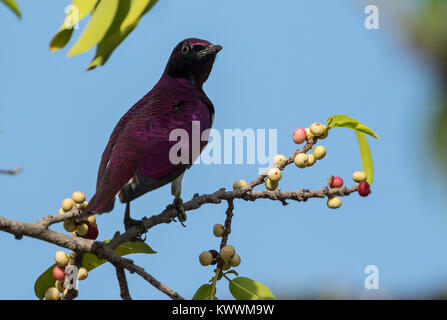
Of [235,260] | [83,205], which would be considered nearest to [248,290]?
[235,260]

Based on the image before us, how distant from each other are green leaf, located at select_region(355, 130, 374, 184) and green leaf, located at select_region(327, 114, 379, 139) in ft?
0.20

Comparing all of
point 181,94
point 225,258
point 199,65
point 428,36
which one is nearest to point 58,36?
point 225,258

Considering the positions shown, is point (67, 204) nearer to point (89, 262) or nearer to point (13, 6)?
point (89, 262)

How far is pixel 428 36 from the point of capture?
12711 millimetres

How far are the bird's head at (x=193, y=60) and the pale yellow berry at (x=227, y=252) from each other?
2173 mm

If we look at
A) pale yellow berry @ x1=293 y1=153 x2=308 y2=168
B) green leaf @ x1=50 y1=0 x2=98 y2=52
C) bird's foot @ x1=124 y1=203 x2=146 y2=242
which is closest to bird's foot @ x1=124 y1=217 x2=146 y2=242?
bird's foot @ x1=124 y1=203 x2=146 y2=242

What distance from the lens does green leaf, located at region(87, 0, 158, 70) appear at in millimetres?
1746

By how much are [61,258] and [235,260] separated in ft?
2.48

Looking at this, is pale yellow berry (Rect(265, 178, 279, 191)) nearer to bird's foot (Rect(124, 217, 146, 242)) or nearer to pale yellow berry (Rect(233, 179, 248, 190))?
pale yellow berry (Rect(233, 179, 248, 190))

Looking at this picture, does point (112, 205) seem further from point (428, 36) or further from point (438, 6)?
point (428, 36)

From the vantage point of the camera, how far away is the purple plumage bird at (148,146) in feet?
10.6

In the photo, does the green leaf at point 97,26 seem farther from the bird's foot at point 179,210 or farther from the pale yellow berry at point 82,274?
the bird's foot at point 179,210
